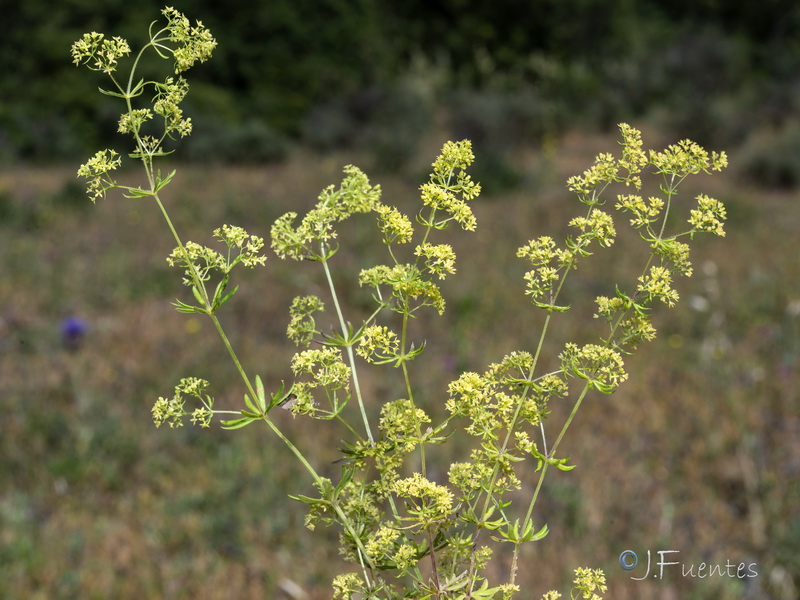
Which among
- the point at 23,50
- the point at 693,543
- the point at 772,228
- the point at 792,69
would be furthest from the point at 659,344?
the point at 792,69

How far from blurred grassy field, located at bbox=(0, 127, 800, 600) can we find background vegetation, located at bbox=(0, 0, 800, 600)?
2 centimetres

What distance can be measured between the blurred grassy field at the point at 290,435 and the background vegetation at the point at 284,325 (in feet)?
0.06

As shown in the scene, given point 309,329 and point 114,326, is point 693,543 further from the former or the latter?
point 114,326

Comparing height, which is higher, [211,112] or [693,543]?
[211,112]

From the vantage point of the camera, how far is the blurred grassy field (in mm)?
3580

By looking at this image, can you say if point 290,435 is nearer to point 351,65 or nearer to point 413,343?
point 413,343

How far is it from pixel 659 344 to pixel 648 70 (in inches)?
686

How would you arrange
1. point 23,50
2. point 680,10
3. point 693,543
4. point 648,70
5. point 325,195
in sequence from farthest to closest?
point 680,10 → point 648,70 → point 23,50 → point 693,543 → point 325,195

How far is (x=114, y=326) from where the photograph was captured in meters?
6.36

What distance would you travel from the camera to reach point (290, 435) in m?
4.73

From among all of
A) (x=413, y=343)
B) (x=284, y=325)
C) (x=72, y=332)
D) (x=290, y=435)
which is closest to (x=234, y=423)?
(x=413, y=343)

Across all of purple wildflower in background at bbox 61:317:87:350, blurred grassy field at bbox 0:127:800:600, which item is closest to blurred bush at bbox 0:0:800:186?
blurred grassy field at bbox 0:127:800:600

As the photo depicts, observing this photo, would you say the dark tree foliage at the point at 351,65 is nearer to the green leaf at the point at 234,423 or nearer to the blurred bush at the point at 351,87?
the blurred bush at the point at 351,87

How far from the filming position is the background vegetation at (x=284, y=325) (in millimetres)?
3721
